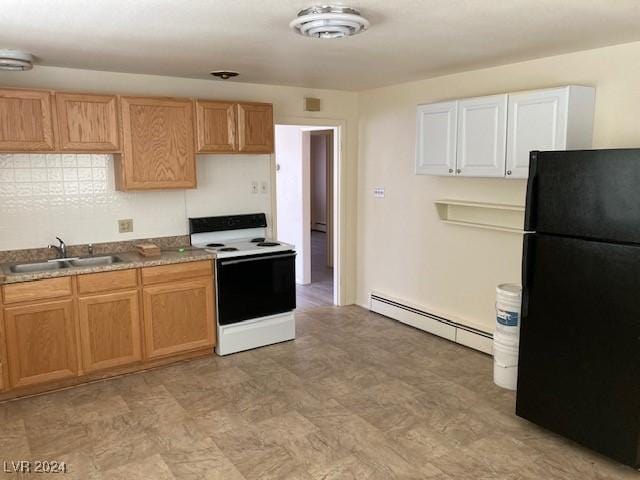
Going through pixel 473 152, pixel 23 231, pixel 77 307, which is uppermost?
pixel 473 152

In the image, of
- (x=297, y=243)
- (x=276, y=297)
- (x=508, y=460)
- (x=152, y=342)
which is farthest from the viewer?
(x=297, y=243)

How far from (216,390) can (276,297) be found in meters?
1.05

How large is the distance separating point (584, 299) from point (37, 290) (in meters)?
3.29

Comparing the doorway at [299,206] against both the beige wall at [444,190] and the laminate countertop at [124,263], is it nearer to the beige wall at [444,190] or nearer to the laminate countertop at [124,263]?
the beige wall at [444,190]

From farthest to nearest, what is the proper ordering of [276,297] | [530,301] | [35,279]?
[276,297] < [35,279] < [530,301]

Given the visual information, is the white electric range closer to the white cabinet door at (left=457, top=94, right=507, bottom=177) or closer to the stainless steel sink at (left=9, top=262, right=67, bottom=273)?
the stainless steel sink at (left=9, top=262, right=67, bottom=273)

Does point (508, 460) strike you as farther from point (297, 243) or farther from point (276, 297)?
point (297, 243)

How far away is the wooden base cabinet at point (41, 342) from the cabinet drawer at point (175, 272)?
1.81 feet

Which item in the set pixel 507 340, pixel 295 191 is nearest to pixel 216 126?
pixel 295 191

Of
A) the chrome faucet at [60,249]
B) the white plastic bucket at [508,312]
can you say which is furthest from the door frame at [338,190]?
the white plastic bucket at [508,312]

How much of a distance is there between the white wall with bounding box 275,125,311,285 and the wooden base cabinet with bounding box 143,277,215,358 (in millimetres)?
2511

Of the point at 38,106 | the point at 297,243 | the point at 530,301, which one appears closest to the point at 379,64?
the point at 530,301

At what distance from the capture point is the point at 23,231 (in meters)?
3.80

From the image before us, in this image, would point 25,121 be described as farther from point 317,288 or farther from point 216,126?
point 317,288
